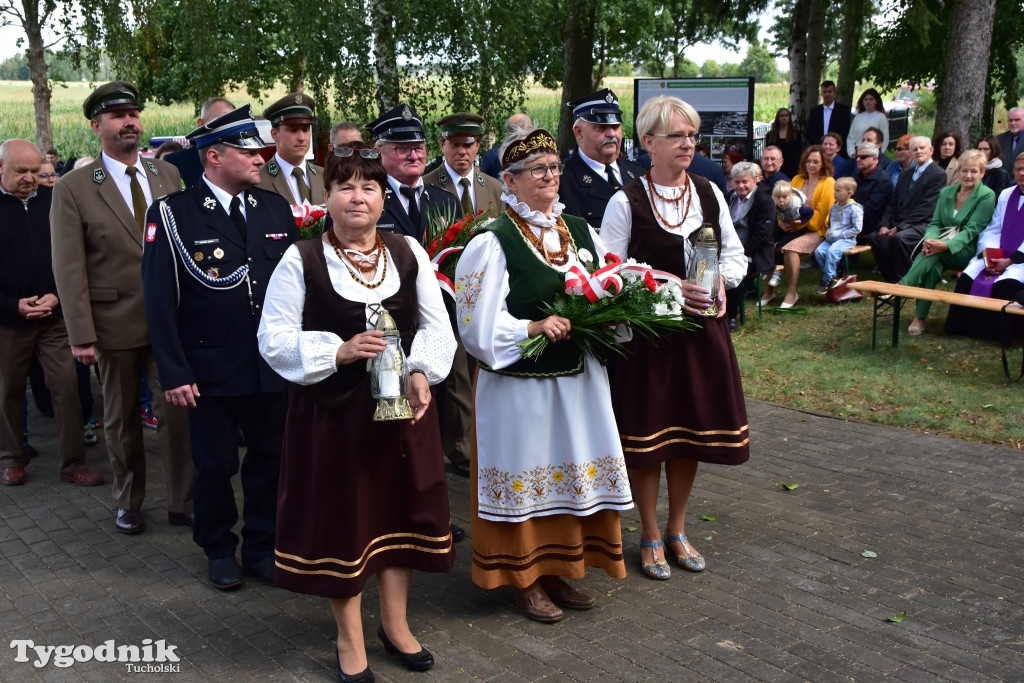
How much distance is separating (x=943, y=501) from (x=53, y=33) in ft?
53.4

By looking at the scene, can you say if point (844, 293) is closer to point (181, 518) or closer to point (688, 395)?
point (688, 395)

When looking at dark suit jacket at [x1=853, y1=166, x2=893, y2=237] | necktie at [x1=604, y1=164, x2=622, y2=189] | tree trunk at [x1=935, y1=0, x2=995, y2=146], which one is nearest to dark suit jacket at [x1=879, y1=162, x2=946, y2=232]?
dark suit jacket at [x1=853, y1=166, x2=893, y2=237]

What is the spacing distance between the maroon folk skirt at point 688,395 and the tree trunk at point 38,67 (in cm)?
1499

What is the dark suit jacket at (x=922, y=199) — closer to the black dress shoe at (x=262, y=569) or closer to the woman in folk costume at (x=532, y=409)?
the woman in folk costume at (x=532, y=409)

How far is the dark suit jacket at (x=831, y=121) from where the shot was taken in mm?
17500

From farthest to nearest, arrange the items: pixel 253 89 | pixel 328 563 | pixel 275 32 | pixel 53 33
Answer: pixel 253 89 → pixel 275 32 → pixel 53 33 → pixel 328 563

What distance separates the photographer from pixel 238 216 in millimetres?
5156

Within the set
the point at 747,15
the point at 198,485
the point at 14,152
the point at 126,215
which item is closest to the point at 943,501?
the point at 198,485

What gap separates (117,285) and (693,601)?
3.61 meters

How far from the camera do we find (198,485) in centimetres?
525

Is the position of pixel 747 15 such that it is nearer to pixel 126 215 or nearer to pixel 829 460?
pixel 829 460

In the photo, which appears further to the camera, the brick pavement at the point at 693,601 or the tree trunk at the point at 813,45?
the tree trunk at the point at 813,45

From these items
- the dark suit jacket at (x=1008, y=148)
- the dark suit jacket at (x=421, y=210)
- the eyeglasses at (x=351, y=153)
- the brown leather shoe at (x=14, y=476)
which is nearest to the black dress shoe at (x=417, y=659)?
the eyeglasses at (x=351, y=153)

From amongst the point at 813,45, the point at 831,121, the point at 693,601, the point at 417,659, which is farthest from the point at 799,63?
the point at 417,659
